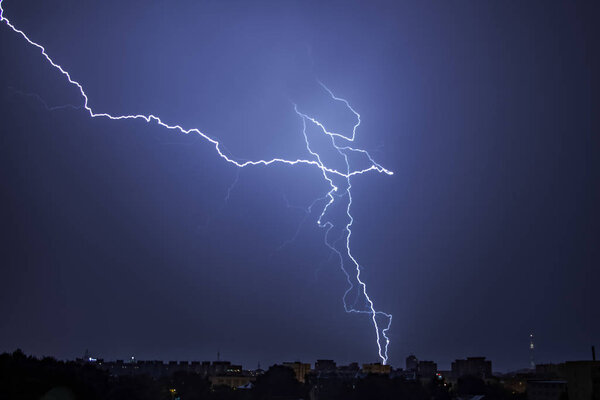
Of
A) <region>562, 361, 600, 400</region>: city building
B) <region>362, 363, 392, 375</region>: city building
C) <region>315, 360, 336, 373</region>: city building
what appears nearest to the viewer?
<region>562, 361, 600, 400</region>: city building

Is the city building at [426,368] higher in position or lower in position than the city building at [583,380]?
lower

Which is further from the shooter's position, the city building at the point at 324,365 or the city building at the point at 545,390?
the city building at the point at 324,365

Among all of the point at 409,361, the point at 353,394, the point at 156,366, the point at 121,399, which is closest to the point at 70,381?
the point at 121,399

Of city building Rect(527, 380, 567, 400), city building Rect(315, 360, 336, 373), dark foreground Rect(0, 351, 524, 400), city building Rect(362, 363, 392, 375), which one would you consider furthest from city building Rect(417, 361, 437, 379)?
city building Rect(527, 380, 567, 400)

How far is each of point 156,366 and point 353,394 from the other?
38153 millimetres

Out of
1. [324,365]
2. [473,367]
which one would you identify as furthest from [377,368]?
[473,367]

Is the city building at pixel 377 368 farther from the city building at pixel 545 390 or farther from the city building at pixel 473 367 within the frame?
the city building at pixel 545 390

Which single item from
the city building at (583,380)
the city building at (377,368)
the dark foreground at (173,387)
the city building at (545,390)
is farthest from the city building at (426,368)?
the city building at (583,380)

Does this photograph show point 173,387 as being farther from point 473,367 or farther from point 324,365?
point 324,365

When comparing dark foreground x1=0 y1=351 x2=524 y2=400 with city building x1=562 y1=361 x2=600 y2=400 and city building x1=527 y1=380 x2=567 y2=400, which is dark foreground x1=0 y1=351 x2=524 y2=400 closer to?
city building x1=527 y1=380 x2=567 y2=400

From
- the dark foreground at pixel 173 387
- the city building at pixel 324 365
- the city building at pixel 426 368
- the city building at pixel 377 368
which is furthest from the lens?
the city building at pixel 324 365

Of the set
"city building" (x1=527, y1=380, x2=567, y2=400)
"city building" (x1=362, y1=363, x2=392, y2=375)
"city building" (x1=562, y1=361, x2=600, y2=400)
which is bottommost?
"city building" (x1=362, y1=363, x2=392, y2=375)

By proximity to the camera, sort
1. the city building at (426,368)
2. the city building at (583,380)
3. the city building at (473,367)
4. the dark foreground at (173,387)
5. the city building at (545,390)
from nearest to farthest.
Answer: the city building at (583,380), the dark foreground at (173,387), the city building at (545,390), the city building at (473,367), the city building at (426,368)

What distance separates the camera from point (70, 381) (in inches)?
703
